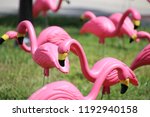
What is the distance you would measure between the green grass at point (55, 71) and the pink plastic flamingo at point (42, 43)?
0.54m

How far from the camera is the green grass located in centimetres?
540

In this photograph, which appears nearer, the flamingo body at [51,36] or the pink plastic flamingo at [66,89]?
the pink plastic flamingo at [66,89]

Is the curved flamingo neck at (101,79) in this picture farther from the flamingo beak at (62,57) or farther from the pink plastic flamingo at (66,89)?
the flamingo beak at (62,57)

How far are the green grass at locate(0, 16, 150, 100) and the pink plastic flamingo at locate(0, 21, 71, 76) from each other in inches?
21.1

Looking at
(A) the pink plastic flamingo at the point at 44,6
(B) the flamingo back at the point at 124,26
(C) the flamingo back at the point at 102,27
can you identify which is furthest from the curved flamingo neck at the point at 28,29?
(A) the pink plastic flamingo at the point at 44,6

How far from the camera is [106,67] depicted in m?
4.34

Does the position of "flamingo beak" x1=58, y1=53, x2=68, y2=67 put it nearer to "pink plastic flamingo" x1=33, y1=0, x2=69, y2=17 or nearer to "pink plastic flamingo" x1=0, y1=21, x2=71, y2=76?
"pink plastic flamingo" x1=0, y1=21, x2=71, y2=76

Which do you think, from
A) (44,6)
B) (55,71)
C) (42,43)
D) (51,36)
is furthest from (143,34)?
(44,6)

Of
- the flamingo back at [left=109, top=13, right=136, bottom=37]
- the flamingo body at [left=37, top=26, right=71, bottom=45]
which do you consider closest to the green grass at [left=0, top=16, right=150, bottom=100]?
the flamingo back at [left=109, top=13, right=136, bottom=37]

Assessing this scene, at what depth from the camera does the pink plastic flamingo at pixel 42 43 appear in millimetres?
4536

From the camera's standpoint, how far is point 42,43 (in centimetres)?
512

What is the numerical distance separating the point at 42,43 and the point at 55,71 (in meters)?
1.23

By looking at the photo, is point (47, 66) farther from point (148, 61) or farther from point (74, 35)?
point (74, 35)

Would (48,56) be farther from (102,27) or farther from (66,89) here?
(102,27)
